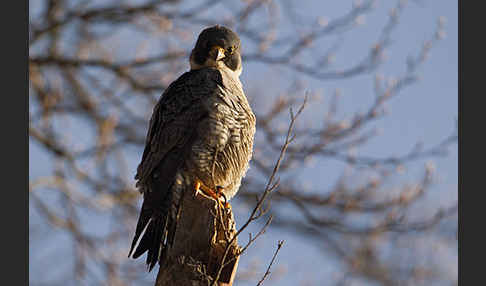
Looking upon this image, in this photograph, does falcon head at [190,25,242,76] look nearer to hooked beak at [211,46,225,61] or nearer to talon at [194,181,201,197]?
hooked beak at [211,46,225,61]

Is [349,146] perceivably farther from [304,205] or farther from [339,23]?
[339,23]

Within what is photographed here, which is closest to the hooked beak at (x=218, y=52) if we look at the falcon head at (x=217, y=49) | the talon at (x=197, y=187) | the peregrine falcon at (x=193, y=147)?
the falcon head at (x=217, y=49)

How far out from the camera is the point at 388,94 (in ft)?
21.5

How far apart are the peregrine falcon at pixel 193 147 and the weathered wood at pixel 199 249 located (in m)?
0.25

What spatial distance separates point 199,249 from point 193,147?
0.79 metres

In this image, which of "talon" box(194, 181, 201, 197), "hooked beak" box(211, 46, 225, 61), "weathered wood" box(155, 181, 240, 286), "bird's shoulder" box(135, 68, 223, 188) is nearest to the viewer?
"weathered wood" box(155, 181, 240, 286)

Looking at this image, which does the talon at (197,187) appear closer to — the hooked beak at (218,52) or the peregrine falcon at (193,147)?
the peregrine falcon at (193,147)

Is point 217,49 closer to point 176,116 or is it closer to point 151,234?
point 176,116

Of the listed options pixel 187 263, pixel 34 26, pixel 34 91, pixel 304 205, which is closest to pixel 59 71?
pixel 34 91

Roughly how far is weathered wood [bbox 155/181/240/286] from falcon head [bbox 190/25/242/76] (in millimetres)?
1507

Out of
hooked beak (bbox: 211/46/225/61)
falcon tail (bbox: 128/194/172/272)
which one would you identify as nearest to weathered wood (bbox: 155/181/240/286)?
falcon tail (bbox: 128/194/172/272)

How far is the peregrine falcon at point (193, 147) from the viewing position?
12.3 feet

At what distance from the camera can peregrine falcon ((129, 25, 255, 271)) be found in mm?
3748

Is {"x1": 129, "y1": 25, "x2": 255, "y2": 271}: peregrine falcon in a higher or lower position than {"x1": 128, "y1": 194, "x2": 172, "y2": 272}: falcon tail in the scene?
higher
